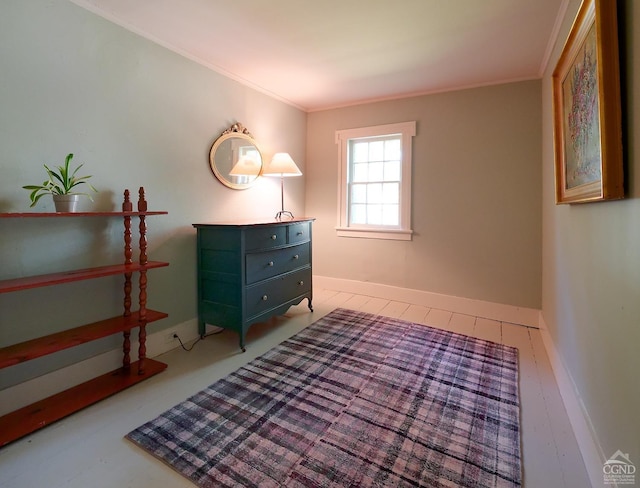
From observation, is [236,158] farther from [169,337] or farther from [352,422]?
[352,422]

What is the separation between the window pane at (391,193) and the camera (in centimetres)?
374

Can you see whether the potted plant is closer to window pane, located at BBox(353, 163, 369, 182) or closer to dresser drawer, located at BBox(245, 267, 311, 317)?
dresser drawer, located at BBox(245, 267, 311, 317)

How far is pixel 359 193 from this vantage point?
401 centimetres

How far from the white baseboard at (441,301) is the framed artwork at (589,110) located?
Answer: 5.11 feet

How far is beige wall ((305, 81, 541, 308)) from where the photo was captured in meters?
3.05

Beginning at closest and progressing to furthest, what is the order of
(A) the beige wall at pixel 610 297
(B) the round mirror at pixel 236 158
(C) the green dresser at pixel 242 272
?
(A) the beige wall at pixel 610 297 → (C) the green dresser at pixel 242 272 → (B) the round mirror at pixel 236 158

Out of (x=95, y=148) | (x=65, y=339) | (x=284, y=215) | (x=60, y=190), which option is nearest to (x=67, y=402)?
(x=65, y=339)

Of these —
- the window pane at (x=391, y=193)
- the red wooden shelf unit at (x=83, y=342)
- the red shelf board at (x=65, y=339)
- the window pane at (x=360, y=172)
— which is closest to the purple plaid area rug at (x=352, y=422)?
the red wooden shelf unit at (x=83, y=342)

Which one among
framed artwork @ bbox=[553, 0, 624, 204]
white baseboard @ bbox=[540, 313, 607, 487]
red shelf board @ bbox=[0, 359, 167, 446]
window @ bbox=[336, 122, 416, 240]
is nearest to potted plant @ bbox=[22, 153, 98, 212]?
red shelf board @ bbox=[0, 359, 167, 446]

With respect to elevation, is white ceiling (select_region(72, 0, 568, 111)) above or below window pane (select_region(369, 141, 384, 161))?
above

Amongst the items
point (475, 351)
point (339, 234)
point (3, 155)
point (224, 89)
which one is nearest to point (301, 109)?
point (224, 89)

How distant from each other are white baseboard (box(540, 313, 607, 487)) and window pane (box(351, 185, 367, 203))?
98.3 inches

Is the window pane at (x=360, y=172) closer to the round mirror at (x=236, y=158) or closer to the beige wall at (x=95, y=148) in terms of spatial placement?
the round mirror at (x=236, y=158)

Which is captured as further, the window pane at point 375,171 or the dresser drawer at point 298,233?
the window pane at point 375,171
